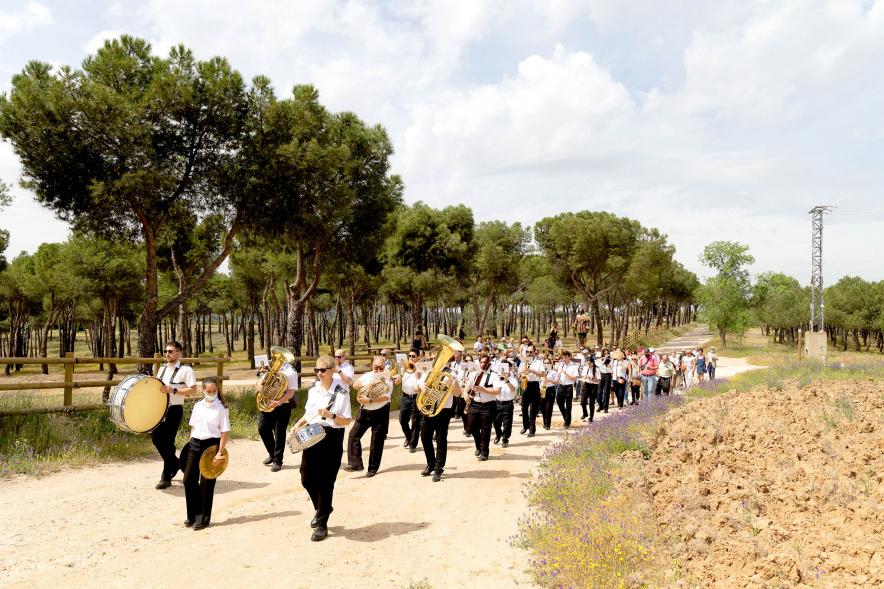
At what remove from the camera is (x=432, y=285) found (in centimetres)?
3884

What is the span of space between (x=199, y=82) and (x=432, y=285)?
22.9 meters

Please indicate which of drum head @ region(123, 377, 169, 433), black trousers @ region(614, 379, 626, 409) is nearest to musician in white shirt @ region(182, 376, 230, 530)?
drum head @ region(123, 377, 169, 433)

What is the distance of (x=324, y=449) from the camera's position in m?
7.14

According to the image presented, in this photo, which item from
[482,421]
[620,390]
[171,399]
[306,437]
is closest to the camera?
[306,437]

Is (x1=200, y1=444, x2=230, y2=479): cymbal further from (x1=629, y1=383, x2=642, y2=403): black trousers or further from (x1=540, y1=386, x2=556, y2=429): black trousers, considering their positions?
(x1=629, y1=383, x2=642, y2=403): black trousers

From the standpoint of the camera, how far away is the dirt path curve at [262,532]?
6.02 m

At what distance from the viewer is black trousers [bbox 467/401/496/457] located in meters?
11.3

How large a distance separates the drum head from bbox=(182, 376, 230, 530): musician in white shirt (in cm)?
147

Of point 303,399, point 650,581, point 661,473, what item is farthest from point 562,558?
point 303,399

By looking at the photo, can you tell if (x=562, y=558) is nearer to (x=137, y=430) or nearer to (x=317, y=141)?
(x=137, y=430)

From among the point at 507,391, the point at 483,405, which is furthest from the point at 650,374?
the point at 483,405

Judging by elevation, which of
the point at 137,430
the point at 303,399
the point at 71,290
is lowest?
the point at 303,399

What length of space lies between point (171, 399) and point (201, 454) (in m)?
2.35

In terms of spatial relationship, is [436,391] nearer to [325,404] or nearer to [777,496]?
[325,404]
